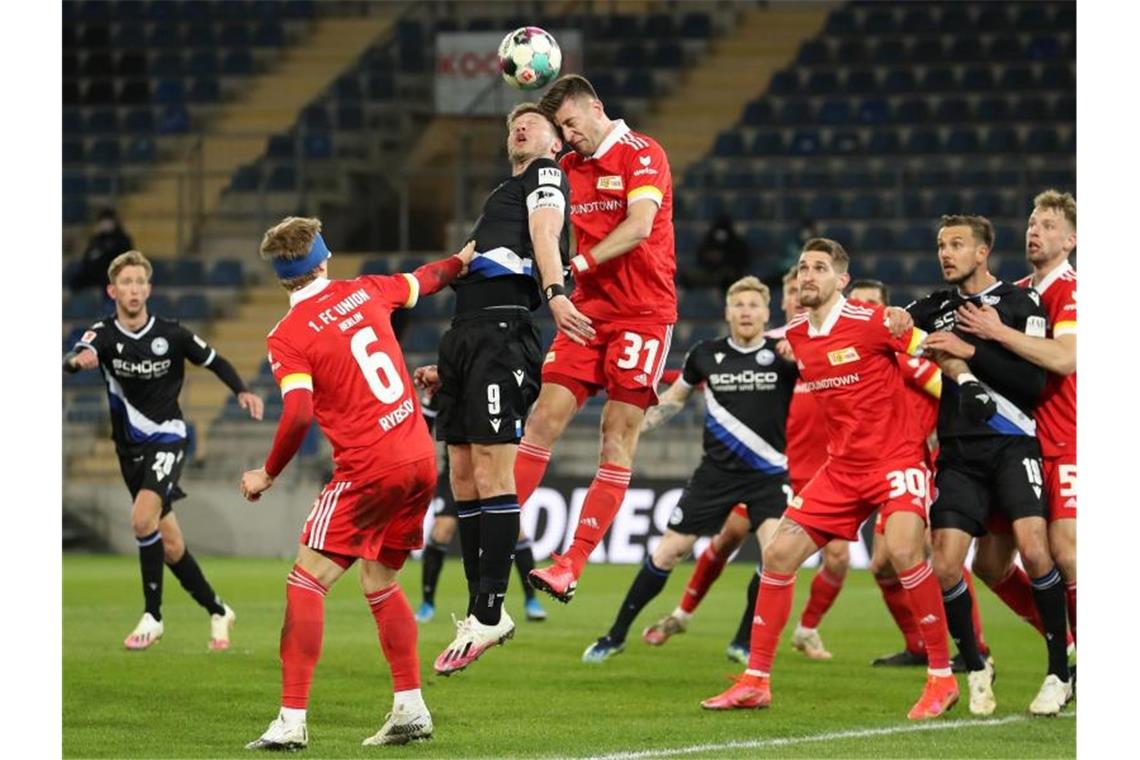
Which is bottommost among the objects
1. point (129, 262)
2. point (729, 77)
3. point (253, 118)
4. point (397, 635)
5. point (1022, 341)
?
point (397, 635)

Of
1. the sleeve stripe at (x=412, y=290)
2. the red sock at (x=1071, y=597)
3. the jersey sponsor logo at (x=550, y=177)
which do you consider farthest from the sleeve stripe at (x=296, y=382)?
the red sock at (x=1071, y=597)

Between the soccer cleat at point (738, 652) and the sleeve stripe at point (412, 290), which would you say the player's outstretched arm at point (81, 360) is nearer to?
the sleeve stripe at point (412, 290)

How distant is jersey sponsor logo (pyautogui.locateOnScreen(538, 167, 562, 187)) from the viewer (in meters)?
7.61

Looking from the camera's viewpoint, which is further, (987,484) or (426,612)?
(426,612)

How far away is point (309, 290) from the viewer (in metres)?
7.21

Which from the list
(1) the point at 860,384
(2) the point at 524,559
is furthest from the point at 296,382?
(2) the point at 524,559

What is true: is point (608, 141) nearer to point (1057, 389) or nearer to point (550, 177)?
point (550, 177)

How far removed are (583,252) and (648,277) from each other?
317 mm

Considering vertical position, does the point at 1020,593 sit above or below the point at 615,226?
below

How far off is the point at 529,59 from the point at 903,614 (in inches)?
167

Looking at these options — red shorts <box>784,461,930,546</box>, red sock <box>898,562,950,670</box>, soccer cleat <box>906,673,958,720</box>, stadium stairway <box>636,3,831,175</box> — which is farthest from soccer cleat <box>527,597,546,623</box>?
stadium stairway <box>636,3,831,175</box>

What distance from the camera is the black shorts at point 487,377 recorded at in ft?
25.1

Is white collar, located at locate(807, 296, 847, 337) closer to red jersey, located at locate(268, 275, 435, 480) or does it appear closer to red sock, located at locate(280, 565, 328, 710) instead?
red jersey, located at locate(268, 275, 435, 480)

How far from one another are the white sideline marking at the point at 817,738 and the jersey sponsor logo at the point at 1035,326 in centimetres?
175
